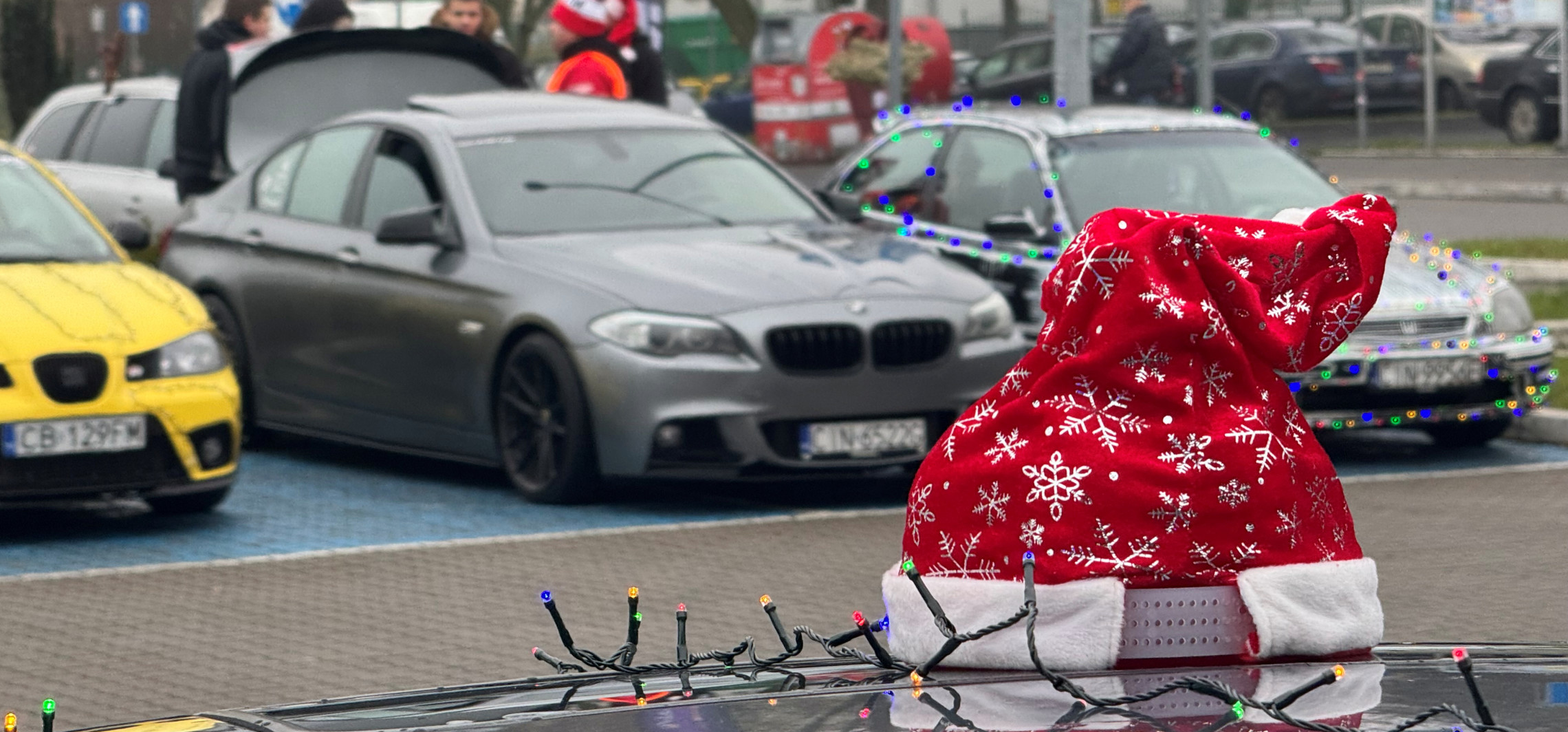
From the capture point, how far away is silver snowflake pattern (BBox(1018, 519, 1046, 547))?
3154 mm

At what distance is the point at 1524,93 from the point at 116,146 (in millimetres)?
20305

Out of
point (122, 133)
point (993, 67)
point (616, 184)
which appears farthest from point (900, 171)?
point (993, 67)

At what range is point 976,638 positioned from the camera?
2.82m

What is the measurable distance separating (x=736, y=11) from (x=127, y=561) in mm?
23694

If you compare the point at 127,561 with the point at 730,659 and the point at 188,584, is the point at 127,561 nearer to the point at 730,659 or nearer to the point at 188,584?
the point at 188,584

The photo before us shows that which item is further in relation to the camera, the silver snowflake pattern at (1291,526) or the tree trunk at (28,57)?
the tree trunk at (28,57)

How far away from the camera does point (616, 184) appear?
1036 centimetres

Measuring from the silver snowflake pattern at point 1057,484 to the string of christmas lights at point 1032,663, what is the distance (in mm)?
80

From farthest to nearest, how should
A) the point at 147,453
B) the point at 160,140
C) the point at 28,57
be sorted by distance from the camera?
the point at 28,57 < the point at 160,140 < the point at 147,453

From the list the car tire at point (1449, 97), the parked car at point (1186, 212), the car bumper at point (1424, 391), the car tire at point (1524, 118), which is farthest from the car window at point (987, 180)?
the car tire at point (1449, 97)

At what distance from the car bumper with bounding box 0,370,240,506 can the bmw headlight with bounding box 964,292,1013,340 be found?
109 inches

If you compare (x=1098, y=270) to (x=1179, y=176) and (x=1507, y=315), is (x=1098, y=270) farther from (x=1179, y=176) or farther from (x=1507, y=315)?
(x=1179, y=176)

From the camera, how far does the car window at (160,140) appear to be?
1409cm

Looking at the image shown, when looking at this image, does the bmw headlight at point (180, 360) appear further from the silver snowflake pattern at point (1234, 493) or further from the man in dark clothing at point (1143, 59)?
the man in dark clothing at point (1143, 59)
